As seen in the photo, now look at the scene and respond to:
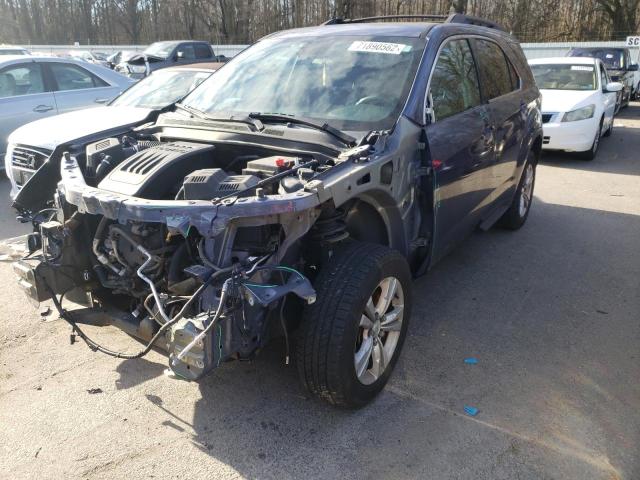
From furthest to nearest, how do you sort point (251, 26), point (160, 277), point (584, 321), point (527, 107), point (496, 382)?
point (251, 26), point (527, 107), point (584, 321), point (496, 382), point (160, 277)

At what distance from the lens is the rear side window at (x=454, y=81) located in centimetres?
370

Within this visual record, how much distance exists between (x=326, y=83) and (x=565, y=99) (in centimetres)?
752

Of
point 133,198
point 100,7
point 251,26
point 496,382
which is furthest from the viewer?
point 100,7

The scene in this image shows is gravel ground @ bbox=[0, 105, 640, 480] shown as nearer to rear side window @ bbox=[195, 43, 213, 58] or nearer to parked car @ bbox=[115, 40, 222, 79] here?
parked car @ bbox=[115, 40, 222, 79]

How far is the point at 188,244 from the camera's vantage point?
2.66 meters

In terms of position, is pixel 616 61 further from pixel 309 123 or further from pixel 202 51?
pixel 309 123

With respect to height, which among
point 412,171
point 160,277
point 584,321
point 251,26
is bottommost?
point 584,321

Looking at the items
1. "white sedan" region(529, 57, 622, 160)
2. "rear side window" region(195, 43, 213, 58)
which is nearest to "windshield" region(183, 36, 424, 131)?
"white sedan" region(529, 57, 622, 160)

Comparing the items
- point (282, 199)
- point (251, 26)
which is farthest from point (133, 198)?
point (251, 26)

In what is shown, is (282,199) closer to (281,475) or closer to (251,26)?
(281,475)

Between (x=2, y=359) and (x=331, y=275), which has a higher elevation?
(x=331, y=275)

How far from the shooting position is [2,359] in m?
3.45

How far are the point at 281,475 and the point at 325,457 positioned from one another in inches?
9.3

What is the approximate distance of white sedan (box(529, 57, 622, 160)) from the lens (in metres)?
9.34
